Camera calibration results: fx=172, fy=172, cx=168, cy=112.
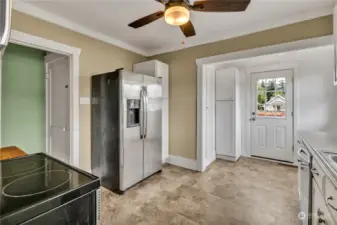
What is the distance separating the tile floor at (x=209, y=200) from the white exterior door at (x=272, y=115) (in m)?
0.74

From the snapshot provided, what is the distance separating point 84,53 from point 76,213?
2.61 m

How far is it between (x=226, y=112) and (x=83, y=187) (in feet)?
12.1

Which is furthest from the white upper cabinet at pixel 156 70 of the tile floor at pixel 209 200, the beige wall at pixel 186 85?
the tile floor at pixel 209 200

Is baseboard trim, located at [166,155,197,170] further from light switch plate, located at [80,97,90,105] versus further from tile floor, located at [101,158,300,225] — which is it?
light switch plate, located at [80,97,90,105]

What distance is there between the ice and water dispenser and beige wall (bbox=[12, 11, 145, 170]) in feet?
2.47

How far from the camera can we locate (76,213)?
2.36 feet

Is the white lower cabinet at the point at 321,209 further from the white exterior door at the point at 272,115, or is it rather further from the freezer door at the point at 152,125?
the white exterior door at the point at 272,115

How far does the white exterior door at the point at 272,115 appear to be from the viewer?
147 inches

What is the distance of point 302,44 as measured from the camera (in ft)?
7.73

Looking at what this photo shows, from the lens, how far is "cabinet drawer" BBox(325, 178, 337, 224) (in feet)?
2.82

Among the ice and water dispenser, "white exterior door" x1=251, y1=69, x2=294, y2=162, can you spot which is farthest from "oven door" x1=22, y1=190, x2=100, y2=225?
"white exterior door" x1=251, y1=69, x2=294, y2=162

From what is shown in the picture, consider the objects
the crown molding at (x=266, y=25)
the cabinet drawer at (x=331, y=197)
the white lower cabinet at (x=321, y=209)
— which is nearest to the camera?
the cabinet drawer at (x=331, y=197)

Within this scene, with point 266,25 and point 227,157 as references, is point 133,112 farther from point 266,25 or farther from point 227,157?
point 227,157

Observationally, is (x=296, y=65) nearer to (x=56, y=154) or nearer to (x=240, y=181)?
(x=240, y=181)
